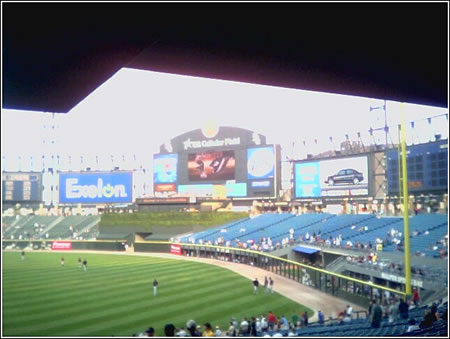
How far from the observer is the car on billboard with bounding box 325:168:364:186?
35719mm

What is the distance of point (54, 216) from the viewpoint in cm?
5288

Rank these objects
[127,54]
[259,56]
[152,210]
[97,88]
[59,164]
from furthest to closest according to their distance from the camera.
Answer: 1. [59,164]
2. [152,210]
3. [97,88]
4. [259,56]
5. [127,54]

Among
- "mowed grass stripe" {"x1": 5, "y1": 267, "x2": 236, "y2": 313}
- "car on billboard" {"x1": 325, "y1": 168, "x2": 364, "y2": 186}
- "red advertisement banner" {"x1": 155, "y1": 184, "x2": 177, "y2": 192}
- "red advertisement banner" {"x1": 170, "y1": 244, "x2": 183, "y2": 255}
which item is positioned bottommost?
"red advertisement banner" {"x1": 170, "y1": 244, "x2": 183, "y2": 255}

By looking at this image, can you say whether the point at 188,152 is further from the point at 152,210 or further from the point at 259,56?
the point at 259,56

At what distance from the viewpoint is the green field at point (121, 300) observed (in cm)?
1452

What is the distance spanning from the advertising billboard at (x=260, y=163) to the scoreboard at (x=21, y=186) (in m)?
27.0

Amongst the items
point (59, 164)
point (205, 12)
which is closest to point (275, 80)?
point (205, 12)

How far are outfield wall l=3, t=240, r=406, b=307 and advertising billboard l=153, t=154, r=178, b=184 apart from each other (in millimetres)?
11620

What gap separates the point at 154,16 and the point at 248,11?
65 centimetres

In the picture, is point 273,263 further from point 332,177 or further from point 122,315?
point 332,177

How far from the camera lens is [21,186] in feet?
176

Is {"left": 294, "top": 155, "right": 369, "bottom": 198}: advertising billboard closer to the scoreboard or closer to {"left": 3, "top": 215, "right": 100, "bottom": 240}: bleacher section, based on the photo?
{"left": 3, "top": 215, "right": 100, "bottom": 240}: bleacher section

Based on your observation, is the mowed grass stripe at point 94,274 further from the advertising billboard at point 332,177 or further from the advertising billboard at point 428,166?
the advertising billboard at point 332,177

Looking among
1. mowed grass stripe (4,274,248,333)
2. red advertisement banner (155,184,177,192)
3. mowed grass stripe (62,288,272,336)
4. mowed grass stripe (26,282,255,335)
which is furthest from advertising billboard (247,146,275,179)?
mowed grass stripe (26,282,255,335)
